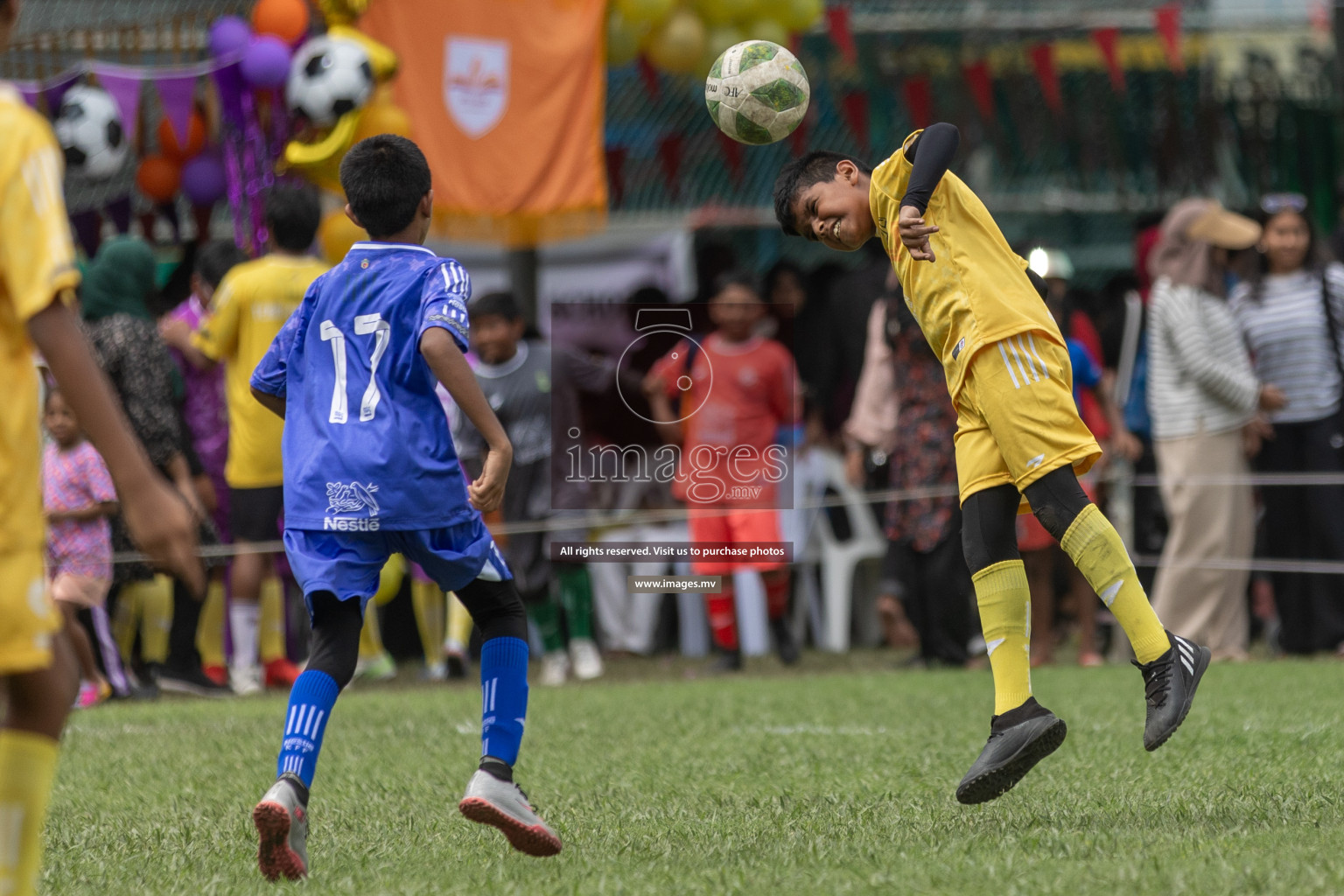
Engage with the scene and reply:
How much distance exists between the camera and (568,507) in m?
10.8

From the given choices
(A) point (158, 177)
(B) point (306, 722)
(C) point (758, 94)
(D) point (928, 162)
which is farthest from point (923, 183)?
(A) point (158, 177)

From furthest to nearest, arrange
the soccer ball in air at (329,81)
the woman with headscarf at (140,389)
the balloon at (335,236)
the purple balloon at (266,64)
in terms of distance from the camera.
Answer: the balloon at (335,236)
the purple balloon at (266,64)
the soccer ball in air at (329,81)
the woman with headscarf at (140,389)

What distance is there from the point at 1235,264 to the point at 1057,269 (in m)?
1.01

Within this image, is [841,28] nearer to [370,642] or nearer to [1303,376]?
[1303,376]

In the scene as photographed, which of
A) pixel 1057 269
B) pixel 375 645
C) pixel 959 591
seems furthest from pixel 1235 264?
pixel 375 645

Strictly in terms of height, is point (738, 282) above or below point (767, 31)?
below

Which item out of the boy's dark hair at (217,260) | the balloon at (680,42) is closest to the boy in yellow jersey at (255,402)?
the boy's dark hair at (217,260)

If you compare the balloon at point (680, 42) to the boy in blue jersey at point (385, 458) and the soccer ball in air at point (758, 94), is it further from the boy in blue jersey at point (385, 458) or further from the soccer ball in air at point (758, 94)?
the boy in blue jersey at point (385, 458)

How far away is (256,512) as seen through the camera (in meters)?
9.38

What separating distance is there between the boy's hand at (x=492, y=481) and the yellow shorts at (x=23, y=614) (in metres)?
1.51

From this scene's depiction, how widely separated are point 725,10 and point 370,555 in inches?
285

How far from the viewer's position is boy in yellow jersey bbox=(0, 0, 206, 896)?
2801mm

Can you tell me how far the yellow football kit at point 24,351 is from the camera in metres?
2.82

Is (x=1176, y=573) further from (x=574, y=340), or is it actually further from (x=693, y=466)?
(x=574, y=340)
